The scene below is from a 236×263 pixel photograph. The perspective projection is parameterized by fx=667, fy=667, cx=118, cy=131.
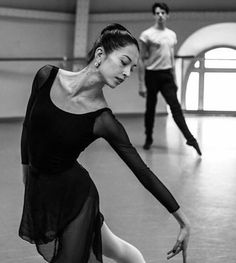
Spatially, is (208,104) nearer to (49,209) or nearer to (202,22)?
(202,22)

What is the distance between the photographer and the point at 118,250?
9.20 feet

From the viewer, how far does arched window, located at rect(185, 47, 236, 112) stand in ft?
47.2

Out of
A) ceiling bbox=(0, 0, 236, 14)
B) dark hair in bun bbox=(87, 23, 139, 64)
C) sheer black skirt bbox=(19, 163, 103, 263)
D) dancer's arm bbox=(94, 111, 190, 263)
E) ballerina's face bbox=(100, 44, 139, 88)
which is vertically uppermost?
ceiling bbox=(0, 0, 236, 14)

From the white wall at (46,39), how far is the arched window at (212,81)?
1.89 metres

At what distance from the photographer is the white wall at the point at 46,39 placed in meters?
11.3

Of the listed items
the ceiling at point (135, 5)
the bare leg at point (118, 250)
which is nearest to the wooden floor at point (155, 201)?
the bare leg at point (118, 250)

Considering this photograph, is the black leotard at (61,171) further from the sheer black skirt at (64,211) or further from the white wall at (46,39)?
the white wall at (46,39)

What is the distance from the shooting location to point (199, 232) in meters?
4.38

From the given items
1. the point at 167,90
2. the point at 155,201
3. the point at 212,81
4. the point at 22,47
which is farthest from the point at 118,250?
the point at 212,81

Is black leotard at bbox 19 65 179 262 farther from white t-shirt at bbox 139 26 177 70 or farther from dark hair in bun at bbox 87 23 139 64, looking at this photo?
white t-shirt at bbox 139 26 177 70

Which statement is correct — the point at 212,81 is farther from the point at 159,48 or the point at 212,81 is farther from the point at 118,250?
the point at 118,250

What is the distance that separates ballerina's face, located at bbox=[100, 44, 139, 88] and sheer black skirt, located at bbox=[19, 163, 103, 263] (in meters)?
0.41

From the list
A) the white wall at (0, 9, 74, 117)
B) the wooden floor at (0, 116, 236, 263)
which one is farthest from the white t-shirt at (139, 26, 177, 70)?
the white wall at (0, 9, 74, 117)

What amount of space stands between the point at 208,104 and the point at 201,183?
8.73m
